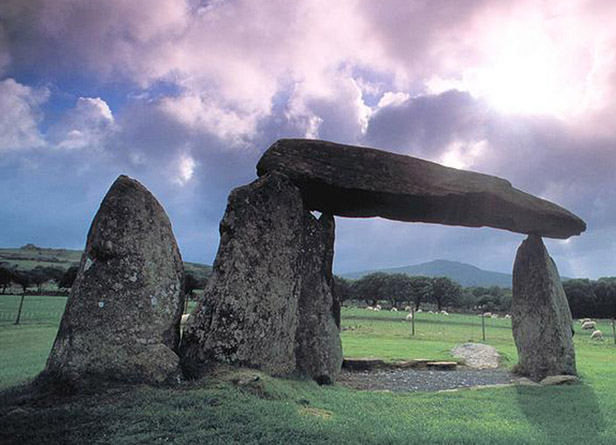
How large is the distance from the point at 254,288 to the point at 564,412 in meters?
7.40

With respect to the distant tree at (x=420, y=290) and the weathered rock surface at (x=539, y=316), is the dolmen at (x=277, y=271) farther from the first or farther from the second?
the distant tree at (x=420, y=290)

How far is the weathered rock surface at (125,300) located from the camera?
849cm

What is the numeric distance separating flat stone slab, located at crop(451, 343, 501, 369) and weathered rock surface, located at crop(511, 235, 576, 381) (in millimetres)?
2559

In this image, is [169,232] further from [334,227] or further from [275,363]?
[334,227]

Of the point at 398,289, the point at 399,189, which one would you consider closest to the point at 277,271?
the point at 399,189

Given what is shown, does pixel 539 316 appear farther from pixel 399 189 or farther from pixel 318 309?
pixel 318 309

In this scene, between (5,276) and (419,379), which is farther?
(5,276)

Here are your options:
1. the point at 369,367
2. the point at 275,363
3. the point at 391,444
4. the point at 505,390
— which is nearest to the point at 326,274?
the point at 275,363

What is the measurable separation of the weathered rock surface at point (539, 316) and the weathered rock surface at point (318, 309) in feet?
21.4

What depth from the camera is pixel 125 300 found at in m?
9.05

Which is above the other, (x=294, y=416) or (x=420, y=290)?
(x=420, y=290)

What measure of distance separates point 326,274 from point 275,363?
3.69 m

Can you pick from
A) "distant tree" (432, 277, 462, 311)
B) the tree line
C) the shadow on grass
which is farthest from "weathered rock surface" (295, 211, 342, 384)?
"distant tree" (432, 277, 462, 311)

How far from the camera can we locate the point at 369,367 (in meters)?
16.0
